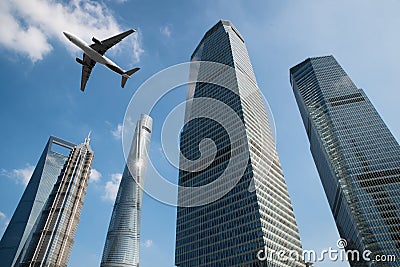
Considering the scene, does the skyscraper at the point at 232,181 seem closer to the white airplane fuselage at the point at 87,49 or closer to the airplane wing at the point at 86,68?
the airplane wing at the point at 86,68

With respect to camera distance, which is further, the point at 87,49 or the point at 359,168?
the point at 359,168

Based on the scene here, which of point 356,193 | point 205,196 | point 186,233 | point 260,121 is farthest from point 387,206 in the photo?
point 186,233

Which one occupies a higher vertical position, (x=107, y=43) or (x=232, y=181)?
(x=232, y=181)

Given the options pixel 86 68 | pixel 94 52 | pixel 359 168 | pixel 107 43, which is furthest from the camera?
pixel 359 168

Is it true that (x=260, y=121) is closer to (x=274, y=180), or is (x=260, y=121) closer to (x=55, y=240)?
(x=274, y=180)

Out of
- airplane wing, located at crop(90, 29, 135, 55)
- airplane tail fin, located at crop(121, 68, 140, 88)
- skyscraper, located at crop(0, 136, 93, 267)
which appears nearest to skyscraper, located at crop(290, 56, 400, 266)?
airplane tail fin, located at crop(121, 68, 140, 88)

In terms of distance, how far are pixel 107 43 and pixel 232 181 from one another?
79.0 m

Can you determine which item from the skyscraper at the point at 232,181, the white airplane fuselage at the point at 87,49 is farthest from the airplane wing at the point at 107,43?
the skyscraper at the point at 232,181

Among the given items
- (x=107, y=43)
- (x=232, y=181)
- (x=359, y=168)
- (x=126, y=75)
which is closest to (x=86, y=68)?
(x=107, y=43)

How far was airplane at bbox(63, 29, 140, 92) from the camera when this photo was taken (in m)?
49.7

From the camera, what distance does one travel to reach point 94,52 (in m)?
49.8

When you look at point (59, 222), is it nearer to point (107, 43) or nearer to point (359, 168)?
point (107, 43)

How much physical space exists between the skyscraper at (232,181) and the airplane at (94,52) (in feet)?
228

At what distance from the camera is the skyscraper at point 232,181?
97.4 metres
